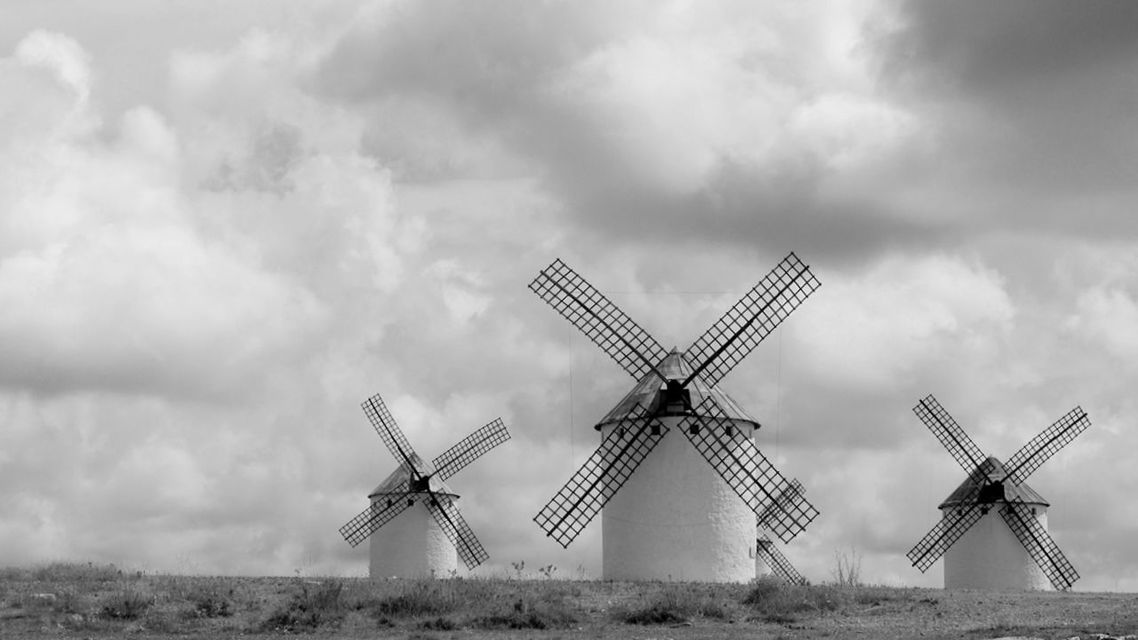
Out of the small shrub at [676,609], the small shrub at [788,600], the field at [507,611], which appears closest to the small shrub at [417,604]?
the field at [507,611]

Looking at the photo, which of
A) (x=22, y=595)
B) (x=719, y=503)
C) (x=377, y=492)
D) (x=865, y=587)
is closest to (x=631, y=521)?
(x=719, y=503)

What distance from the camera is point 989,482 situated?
168ft

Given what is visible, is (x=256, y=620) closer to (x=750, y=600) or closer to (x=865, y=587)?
(x=750, y=600)

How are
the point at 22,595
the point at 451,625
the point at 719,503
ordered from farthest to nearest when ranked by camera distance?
the point at 719,503 < the point at 22,595 < the point at 451,625

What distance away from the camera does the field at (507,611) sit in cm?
2777

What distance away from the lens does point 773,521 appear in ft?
131

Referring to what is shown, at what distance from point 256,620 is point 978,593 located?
47.8 ft

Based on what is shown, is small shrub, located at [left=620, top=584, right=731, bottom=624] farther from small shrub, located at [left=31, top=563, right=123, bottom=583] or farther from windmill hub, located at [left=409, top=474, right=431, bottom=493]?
windmill hub, located at [left=409, top=474, right=431, bottom=493]

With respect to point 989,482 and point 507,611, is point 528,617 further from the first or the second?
point 989,482

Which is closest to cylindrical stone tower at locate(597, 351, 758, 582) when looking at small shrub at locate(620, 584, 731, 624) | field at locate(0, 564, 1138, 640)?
field at locate(0, 564, 1138, 640)

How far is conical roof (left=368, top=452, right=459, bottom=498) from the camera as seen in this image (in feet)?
180

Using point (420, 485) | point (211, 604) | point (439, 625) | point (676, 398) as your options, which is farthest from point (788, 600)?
point (420, 485)

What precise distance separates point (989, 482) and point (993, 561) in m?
2.37

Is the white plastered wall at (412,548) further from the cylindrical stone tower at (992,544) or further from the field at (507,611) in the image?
the field at (507,611)
